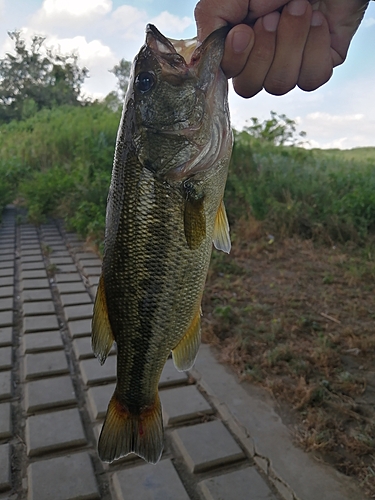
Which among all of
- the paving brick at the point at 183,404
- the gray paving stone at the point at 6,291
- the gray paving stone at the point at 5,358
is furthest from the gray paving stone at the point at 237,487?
the gray paving stone at the point at 6,291

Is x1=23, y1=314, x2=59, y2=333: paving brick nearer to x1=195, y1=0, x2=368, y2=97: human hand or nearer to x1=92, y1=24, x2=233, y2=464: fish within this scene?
x1=92, y1=24, x2=233, y2=464: fish

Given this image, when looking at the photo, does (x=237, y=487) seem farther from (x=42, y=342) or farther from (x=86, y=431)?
(x=42, y=342)

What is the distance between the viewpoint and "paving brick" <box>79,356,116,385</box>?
344 cm

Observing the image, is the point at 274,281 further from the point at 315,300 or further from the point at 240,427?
the point at 240,427

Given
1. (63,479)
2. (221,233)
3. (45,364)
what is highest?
(221,233)

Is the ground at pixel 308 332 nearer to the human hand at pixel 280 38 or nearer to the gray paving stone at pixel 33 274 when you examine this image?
the human hand at pixel 280 38

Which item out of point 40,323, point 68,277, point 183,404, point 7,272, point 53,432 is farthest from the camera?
point 7,272

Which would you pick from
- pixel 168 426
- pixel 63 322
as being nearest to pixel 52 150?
pixel 63 322

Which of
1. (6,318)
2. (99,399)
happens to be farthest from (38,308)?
(99,399)

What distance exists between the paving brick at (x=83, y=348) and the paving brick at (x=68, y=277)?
1.64m

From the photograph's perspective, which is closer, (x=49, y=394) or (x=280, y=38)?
(x=280, y=38)

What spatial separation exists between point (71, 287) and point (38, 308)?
0.67 metres

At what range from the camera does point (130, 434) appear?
1.58 meters

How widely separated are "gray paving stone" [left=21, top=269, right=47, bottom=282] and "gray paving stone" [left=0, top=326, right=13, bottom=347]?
4.87 feet
